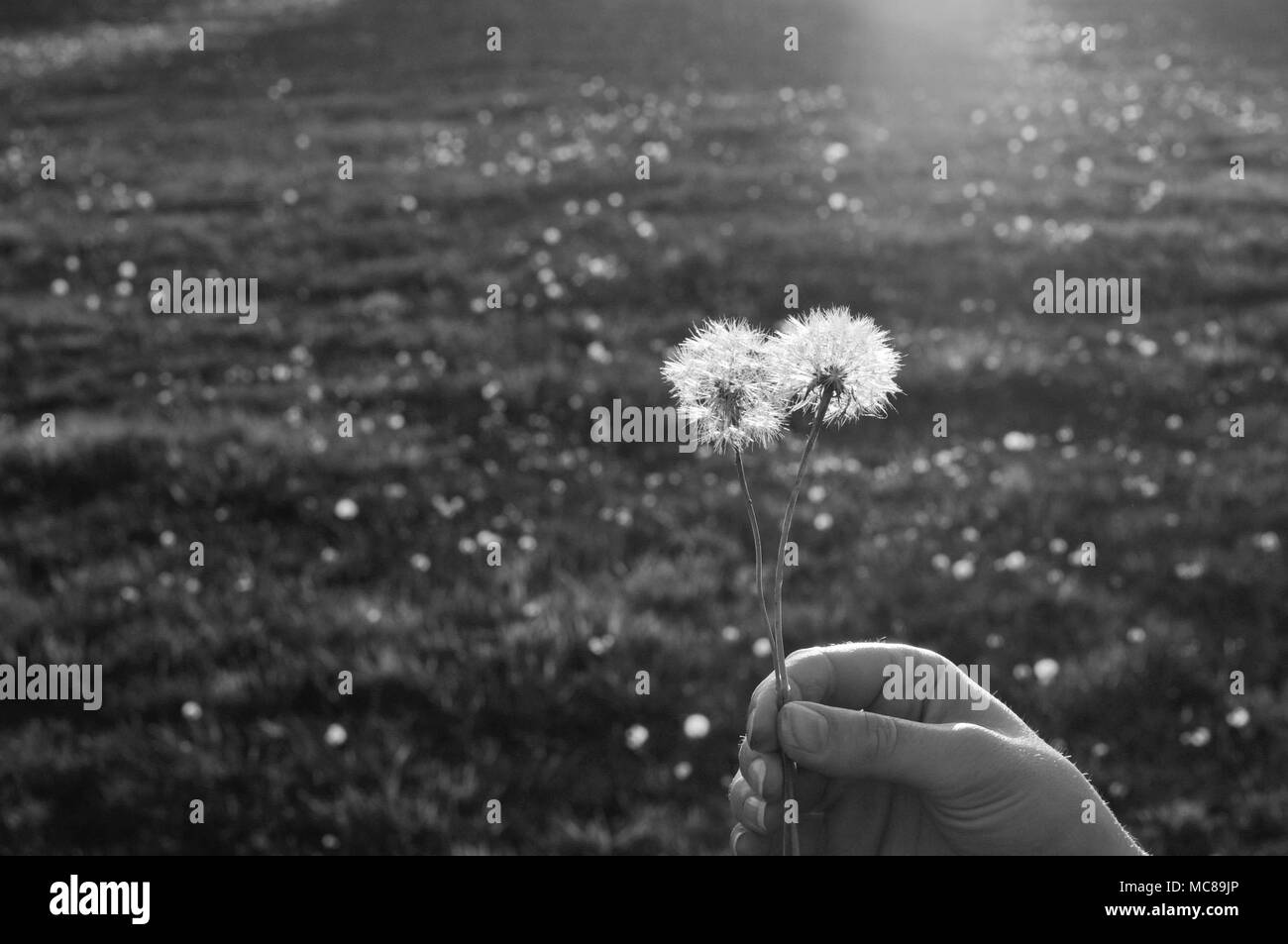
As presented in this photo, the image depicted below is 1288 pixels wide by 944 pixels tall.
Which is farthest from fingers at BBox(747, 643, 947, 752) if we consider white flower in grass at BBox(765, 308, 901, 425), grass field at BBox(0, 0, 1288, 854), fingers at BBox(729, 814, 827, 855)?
grass field at BBox(0, 0, 1288, 854)

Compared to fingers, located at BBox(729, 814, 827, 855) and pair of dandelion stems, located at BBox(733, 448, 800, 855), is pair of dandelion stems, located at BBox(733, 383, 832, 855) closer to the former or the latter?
pair of dandelion stems, located at BBox(733, 448, 800, 855)

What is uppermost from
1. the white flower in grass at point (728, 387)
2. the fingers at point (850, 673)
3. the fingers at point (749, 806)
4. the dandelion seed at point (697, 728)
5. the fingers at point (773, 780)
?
the white flower in grass at point (728, 387)

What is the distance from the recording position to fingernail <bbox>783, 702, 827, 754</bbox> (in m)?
1.93

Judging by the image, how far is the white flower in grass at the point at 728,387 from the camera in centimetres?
157

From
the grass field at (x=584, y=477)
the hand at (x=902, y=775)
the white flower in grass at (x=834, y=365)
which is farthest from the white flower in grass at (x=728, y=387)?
the grass field at (x=584, y=477)

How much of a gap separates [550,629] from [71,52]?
21716 millimetres

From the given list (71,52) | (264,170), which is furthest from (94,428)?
(71,52)

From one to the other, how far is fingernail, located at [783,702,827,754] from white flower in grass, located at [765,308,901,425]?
570 mm

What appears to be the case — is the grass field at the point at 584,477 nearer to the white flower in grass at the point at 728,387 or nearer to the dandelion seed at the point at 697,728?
the dandelion seed at the point at 697,728

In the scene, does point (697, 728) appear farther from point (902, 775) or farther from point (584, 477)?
point (902, 775)

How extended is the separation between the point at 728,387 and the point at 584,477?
4482 mm

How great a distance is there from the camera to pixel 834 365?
1.58 meters

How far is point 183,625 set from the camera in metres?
4.91
